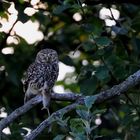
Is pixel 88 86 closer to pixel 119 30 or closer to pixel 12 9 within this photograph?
pixel 119 30

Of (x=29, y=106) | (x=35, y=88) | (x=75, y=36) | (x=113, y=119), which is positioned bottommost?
(x=113, y=119)

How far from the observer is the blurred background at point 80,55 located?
6.29 m

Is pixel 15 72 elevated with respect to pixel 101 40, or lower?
lower

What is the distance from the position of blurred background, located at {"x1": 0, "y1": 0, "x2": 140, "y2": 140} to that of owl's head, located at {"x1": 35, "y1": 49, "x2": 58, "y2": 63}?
0.32 ft

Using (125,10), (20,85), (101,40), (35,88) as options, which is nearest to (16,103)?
(20,85)

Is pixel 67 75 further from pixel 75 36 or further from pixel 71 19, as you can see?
pixel 71 19

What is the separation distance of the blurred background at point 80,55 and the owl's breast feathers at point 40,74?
0.56 ft

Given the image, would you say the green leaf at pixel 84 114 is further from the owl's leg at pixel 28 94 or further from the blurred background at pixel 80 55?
the owl's leg at pixel 28 94

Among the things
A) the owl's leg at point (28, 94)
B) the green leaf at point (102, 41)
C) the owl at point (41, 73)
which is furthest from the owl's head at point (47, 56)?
the green leaf at point (102, 41)

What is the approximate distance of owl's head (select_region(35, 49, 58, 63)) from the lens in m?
7.23

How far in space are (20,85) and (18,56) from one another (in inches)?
14.0

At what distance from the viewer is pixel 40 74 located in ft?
23.5

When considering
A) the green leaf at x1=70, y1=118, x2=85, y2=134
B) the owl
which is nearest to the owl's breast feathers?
the owl

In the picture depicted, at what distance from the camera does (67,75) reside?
9039 millimetres
